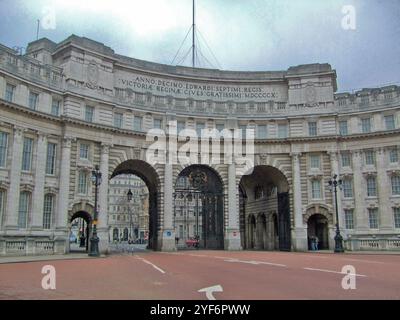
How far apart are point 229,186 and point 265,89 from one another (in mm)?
12646

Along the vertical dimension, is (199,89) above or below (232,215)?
above

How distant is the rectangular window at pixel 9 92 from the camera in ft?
119

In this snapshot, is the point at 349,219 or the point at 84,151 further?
the point at 349,219

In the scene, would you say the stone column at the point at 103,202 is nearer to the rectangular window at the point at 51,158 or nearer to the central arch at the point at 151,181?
the central arch at the point at 151,181

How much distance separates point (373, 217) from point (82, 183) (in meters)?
29.8

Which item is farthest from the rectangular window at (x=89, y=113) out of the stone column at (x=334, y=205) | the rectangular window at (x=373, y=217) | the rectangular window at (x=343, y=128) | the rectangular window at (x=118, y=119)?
the rectangular window at (x=373, y=217)

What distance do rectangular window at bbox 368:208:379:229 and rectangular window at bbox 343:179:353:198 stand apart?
2609 millimetres

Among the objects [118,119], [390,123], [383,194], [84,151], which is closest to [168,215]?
[84,151]

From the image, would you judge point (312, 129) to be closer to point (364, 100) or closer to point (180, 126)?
point (364, 100)

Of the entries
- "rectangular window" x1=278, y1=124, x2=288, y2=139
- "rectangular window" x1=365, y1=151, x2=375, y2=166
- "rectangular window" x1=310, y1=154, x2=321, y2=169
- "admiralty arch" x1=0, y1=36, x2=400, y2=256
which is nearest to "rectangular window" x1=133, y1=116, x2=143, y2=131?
"admiralty arch" x1=0, y1=36, x2=400, y2=256

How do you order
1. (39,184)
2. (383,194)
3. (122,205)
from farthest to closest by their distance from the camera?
(122,205) < (383,194) < (39,184)

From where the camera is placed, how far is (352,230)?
152 feet

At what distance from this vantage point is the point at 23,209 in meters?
37.3
